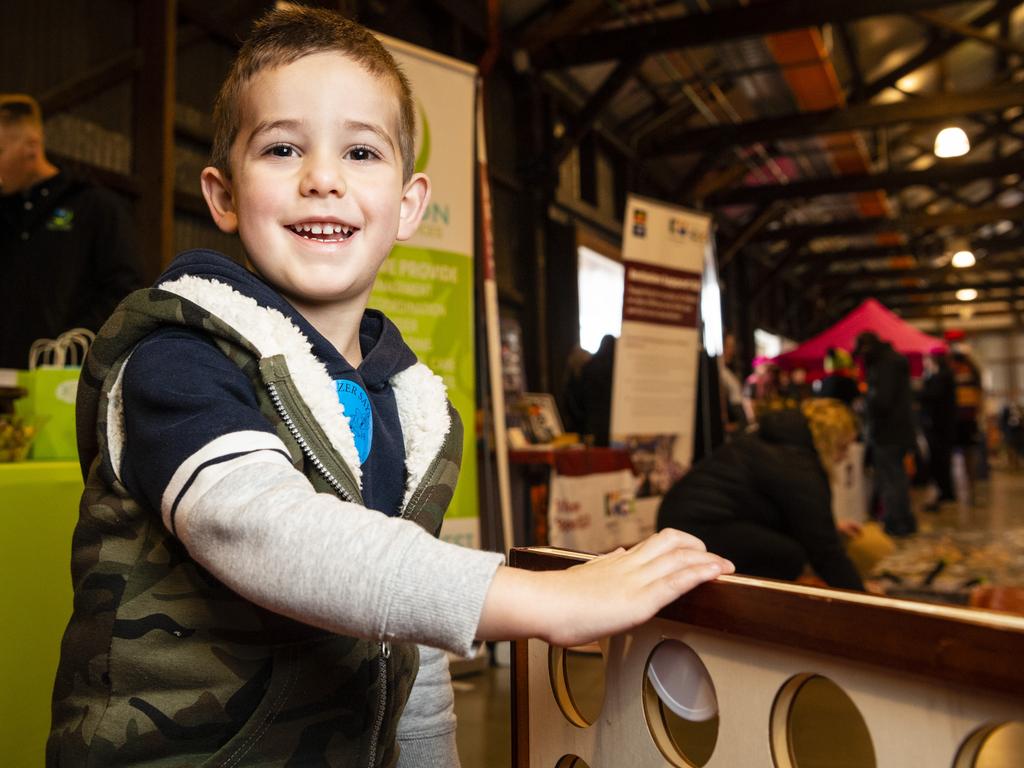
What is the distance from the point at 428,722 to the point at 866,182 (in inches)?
393

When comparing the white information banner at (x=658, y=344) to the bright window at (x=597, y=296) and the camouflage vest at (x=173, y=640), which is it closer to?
the bright window at (x=597, y=296)

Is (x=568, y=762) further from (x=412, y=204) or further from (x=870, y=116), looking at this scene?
(x=870, y=116)

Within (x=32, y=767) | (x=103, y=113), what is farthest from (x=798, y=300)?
(x=32, y=767)

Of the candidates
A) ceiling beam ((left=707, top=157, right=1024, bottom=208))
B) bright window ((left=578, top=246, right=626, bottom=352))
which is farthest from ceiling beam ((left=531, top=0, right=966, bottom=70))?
ceiling beam ((left=707, top=157, right=1024, bottom=208))

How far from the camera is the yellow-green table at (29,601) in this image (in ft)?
4.50

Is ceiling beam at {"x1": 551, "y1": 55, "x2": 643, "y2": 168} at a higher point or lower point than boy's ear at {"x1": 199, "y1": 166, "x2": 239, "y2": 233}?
higher

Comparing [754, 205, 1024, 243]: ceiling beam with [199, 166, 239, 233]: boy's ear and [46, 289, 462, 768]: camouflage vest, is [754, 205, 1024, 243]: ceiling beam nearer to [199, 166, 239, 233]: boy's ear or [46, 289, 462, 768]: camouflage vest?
[199, 166, 239, 233]: boy's ear

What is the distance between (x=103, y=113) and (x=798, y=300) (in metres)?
15.0

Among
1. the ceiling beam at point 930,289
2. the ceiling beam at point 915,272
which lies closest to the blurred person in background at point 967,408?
the ceiling beam at point 915,272

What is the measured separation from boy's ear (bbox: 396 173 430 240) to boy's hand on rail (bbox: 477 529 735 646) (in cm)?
53

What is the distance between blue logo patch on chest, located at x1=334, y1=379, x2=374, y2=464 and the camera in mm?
870

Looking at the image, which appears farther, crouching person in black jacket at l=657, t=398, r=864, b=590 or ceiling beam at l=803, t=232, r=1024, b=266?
ceiling beam at l=803, t=232, r=1024, b=266

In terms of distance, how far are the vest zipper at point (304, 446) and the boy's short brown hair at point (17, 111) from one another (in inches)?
93.3

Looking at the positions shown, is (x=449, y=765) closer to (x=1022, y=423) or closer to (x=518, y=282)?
(x=518, y=282)
